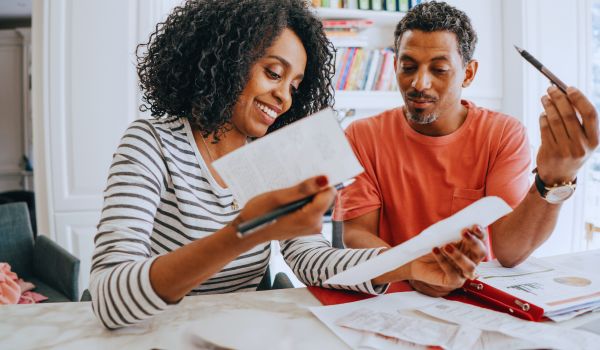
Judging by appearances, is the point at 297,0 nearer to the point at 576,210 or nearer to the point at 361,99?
the point at 361,99

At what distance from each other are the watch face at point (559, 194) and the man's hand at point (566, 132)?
0.09ft

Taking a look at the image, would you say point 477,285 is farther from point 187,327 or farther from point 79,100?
point 79,100

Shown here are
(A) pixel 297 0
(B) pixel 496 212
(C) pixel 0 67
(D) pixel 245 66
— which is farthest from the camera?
(C) pixel 0 67

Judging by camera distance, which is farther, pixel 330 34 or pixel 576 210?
pixel 576 210

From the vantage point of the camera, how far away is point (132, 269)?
0.73m

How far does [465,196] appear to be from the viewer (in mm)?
1370

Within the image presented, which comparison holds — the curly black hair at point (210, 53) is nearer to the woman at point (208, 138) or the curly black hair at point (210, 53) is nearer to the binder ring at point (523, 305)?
→ the woman at point (208, 138)

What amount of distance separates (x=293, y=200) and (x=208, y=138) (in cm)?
57

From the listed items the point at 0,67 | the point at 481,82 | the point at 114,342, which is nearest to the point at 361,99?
the point at 481,82

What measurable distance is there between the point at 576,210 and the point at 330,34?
6.04ft

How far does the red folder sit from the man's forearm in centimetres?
21

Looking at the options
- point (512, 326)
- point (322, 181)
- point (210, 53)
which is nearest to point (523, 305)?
point (512, 326)

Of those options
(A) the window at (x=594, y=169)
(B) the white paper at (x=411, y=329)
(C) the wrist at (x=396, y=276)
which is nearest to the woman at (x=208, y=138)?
(C) the wrist at (x=396, y=276)

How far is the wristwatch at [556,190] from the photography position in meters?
1.04
